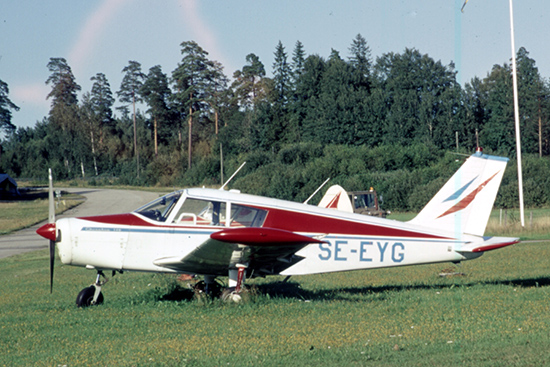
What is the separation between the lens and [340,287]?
12.1 meters

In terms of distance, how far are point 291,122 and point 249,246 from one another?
69.1 metres

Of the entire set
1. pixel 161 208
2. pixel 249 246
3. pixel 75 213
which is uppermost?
pixel 161 208

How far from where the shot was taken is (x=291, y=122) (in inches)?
3054

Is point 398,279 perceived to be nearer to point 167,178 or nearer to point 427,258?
point 427,258

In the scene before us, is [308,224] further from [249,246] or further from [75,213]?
[75,213]

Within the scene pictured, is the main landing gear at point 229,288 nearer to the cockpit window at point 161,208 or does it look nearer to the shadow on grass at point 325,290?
the shadow on grass at point 325,290

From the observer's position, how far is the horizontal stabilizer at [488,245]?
1018 cm

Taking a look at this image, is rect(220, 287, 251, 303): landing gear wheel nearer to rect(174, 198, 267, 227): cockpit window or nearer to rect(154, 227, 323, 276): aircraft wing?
rect(154, 227, 323, 276): aircraft wing

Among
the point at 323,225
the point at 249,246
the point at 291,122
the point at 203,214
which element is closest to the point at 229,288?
the point at 249,246

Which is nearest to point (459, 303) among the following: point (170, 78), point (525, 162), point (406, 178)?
point (406, 178)

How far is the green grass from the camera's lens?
647cm

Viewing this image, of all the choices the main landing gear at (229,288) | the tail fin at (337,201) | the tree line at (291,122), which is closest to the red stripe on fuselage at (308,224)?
the main landing gear at (229,288)

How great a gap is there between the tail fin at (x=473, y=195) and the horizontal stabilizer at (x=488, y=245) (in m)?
0.29

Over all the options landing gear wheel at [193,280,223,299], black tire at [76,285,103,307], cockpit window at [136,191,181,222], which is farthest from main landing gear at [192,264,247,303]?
black tire at [76,285,103,307]
